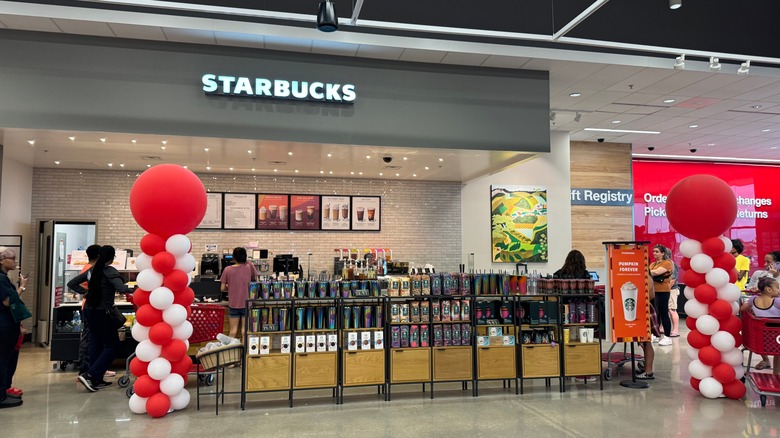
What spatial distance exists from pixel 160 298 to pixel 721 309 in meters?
5.75

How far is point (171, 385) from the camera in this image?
5.00m

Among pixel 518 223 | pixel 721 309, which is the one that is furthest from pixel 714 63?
pixel 518 223

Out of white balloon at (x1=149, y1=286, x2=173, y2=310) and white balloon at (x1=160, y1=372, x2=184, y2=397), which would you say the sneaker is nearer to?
white balloon at (x1=160, y1=372, x2=184, y2=397)

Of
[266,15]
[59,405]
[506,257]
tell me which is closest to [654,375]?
[506,257]

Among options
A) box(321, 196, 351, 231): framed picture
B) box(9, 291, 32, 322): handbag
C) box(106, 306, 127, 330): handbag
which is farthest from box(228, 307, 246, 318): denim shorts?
box(321, 196, 351, 231): framed picture

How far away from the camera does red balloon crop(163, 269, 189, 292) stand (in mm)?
5129

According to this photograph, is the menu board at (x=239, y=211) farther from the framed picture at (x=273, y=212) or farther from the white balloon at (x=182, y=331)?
the white balloon at (x=182, y=331)

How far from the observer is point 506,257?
10.4 meters

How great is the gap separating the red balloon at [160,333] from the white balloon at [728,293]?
18.8ft

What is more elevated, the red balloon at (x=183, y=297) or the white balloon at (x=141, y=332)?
the red balloon at (x=183, y=297)

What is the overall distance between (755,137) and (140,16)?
11925mm

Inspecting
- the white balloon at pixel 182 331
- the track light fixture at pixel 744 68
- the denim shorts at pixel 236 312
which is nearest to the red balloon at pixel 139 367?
the white balloon at pixel 182 331

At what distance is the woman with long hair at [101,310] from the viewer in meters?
5.86

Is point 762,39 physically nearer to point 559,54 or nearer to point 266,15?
point 559,54
